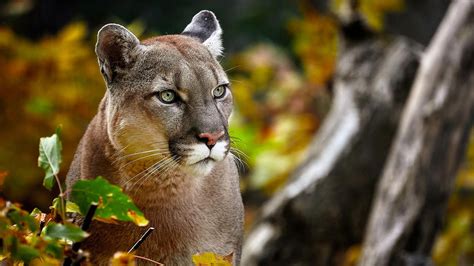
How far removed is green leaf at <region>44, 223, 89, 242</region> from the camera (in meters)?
2.98

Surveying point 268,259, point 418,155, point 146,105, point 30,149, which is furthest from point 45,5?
point 146,105

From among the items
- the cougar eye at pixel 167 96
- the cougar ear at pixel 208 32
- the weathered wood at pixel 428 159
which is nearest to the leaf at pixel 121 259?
the cougar eye at pixel 167 96

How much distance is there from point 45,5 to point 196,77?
848 centimetres

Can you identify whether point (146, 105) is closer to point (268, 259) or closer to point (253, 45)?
point (268, 259)

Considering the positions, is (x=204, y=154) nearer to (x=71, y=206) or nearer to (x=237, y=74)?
(x=71, y=206)

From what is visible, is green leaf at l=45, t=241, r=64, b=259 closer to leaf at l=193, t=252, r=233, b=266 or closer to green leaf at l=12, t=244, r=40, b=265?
green leaf at l=12, t=244, r=40, b=265

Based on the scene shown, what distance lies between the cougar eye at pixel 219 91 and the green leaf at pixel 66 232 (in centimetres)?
166

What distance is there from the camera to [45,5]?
495 inches

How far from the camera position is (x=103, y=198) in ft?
10.3

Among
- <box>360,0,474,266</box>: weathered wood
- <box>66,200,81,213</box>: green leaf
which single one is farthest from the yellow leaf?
<box>360,0,474,266</box>: weathered wood

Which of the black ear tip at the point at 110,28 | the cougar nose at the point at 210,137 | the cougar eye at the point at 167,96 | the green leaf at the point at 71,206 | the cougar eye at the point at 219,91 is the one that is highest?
the black ear tip at the point at 110,28

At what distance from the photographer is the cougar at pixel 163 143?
14.6 feet

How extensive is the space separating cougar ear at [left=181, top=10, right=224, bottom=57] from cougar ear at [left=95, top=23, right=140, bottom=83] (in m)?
0.39

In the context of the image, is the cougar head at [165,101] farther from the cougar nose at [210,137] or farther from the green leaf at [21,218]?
the green leaf at [21,218]
